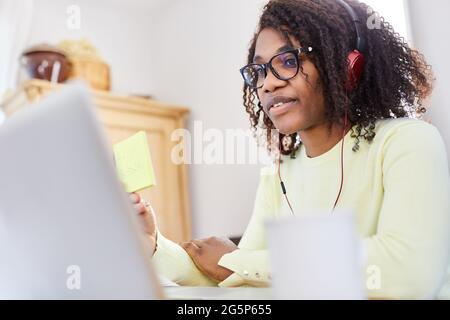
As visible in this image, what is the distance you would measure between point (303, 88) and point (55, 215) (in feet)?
1.64

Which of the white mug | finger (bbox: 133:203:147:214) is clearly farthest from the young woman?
the white mug

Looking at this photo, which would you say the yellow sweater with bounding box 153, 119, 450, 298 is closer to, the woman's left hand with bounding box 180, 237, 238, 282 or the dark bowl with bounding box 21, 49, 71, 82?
the woman's left hand with bounding box 180, 237, 238, 282

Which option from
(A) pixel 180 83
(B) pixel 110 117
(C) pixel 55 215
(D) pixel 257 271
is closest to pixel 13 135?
(C) pixel 55 215

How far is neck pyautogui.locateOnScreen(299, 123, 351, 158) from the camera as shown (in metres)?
0.83

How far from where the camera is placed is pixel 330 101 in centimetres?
79

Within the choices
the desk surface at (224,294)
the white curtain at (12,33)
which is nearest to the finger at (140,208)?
the desk surface at (224,294)

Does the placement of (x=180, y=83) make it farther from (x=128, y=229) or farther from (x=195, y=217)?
(x=128, y=229)

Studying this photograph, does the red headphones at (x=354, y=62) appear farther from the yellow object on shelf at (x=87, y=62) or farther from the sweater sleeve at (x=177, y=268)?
the yellow object on shelf at (x=87, y=62)

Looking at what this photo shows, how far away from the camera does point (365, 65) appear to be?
80cm

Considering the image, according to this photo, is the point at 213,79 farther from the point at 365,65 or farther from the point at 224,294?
the point at 224,294

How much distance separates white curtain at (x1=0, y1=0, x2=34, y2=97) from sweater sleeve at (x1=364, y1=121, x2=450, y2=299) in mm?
1924

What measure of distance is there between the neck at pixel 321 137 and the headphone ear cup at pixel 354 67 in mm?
78

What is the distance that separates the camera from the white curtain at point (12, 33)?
2107mm

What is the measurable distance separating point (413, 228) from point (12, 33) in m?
2.12
